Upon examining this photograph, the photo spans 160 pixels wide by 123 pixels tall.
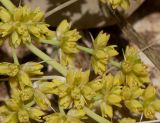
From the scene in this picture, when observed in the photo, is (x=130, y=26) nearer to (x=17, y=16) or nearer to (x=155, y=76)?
(x=155, y=76)

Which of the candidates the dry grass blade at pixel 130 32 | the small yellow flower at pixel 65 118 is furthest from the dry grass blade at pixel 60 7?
the small yellow flower at pixel 65 118

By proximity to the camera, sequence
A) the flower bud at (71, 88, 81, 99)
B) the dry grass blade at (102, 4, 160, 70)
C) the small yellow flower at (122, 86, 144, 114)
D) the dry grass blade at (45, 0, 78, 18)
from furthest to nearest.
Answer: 1. the dry grass blade at (102, 4, 160, 70)
2. the dry grass blade at (45, 0, 78, 18)
3. the small yellow flower at (122, 86, 144, 114)
4. the flower bud at (71, 88, 81, 99)

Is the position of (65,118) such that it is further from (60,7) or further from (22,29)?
(60,7)

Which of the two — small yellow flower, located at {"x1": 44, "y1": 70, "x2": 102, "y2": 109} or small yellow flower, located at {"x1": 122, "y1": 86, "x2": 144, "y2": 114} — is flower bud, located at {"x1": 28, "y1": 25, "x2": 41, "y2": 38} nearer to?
small yellow flower, located at {"x1": 44, "y1": 70, "x2": 102, "y2": 109}

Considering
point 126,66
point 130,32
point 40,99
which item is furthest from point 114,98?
point 130,32

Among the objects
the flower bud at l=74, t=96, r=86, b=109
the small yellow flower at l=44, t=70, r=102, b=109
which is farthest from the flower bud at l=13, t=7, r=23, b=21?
the flower bud at l=74, t=96, r=86, b=109

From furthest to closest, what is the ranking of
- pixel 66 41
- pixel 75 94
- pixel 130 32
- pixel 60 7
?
pixel 130 32, pixel 60 7, pixel 66 41, pixel 75 94

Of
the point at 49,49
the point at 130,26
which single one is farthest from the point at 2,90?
the point at 130,26
